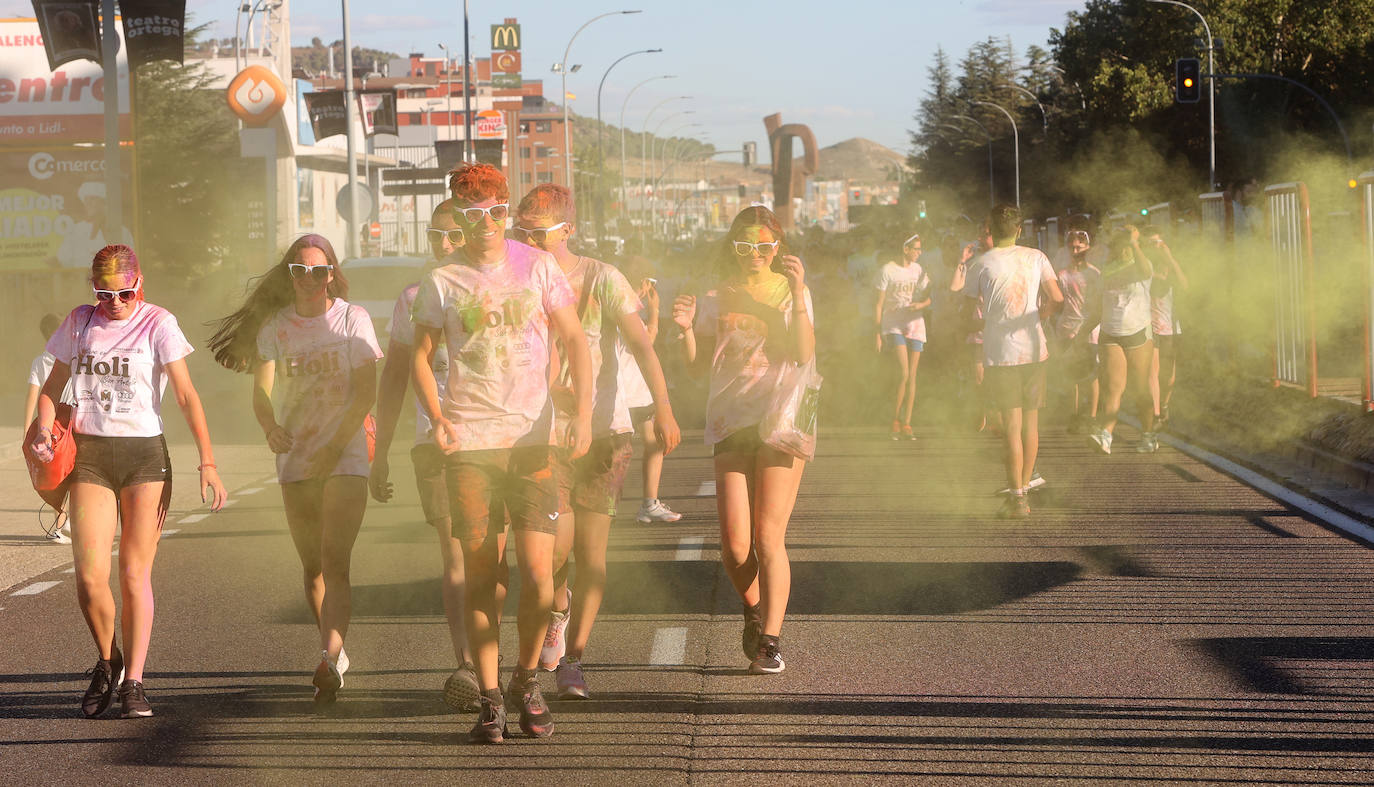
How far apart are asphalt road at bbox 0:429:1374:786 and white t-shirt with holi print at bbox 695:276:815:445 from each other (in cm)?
97

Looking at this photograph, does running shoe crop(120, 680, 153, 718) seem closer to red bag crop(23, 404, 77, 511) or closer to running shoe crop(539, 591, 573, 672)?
red bag crop(23, 404, 77, 511)

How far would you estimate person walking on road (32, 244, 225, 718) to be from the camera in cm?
605

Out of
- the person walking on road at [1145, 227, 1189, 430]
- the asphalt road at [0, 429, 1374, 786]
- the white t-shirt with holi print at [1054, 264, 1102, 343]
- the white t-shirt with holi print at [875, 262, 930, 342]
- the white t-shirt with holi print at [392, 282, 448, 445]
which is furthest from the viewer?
the white t-shirt with holi print at [875, 262, 930, 342]

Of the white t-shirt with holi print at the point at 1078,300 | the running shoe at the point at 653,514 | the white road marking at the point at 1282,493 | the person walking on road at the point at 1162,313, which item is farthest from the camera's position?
the person walking on road at the point at 1162,313

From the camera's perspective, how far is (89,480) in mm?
6047

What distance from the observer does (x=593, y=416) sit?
618 centimetres

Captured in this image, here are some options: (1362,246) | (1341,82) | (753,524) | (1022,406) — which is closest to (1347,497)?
(1022,406)

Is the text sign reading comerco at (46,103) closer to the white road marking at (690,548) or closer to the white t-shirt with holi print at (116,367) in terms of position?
A: the white road marking at (690,548)

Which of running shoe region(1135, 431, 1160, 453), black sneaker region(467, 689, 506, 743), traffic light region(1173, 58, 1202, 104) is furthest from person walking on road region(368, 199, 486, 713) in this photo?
traffic light region(1173, 58, 1202, 104)

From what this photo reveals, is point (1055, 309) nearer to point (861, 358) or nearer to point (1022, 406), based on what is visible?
point (1022, 406)

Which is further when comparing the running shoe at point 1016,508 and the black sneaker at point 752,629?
the running shoe at point 1016,508

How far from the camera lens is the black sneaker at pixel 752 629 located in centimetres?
639

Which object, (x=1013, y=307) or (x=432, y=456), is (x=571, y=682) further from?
(x=1013, y=307)

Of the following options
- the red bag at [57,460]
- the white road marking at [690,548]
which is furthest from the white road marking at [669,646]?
the red bag at [57,460]
